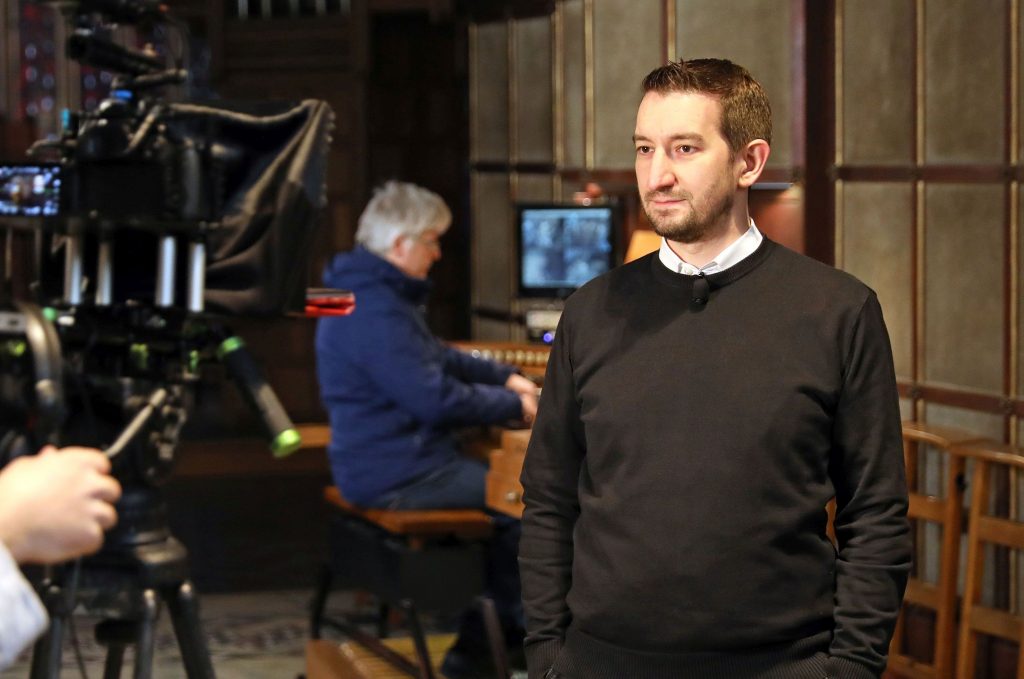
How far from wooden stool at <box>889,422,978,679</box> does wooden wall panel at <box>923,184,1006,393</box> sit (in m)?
0.18

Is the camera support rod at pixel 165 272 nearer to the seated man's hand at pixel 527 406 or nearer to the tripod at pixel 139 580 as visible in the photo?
the tripod at pixel 139 580

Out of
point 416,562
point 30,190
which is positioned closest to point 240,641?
point 416,562

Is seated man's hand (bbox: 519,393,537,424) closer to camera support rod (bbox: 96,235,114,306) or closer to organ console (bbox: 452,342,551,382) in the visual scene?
organ console (bbox: 452,342,551,382)

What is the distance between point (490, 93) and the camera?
27.7 feet

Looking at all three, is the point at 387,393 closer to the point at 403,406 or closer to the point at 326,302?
the point at 403,406

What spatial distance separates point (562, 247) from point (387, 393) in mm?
1977

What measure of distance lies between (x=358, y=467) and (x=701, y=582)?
285cm

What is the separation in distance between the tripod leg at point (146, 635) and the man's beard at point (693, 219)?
4.32 ft

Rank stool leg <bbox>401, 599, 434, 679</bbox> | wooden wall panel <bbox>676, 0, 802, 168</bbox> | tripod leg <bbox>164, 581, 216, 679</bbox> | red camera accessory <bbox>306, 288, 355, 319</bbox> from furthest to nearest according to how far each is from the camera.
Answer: wooden wall panel <bbox>676, 0, 802, 168</bbox>, stool leg <bbox>401, 599, 434, 679</bbox>, red camera accessory <bbox>306, 288, 355, 319</bbox>, tripod leg <bbox>164, 581, 216, 679</bbox>

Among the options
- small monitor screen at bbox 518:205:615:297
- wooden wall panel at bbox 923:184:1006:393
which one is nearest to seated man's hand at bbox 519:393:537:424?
wooden wall panel at bbox 923:184:1006:393

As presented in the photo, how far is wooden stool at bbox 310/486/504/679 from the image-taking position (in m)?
4.76

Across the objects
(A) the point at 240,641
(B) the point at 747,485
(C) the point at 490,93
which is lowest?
(A) the point at 240,641

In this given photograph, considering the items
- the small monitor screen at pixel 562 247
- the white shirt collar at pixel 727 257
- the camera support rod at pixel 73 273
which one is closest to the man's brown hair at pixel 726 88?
the white shirt collar at pixel 727 257

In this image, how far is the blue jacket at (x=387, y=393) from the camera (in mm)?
4984
